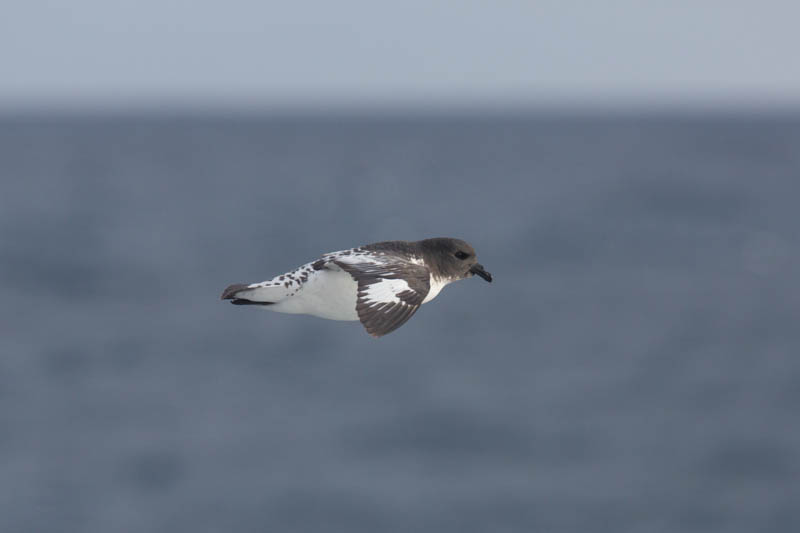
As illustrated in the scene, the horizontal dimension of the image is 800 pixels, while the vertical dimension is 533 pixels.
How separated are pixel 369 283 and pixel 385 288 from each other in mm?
241

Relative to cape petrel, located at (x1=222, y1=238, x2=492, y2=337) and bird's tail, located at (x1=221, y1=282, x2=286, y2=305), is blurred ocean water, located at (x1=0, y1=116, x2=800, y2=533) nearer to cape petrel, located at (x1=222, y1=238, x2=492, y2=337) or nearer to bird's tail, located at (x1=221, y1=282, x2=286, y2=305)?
cape petrel, located at (x1=222, y1=238, x2=492, y2=337)

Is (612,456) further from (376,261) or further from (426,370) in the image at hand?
(376,261)

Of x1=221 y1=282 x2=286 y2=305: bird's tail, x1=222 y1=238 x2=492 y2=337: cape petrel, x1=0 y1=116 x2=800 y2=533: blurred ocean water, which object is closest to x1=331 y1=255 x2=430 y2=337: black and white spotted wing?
x1=222 y1=238 x2=492 y2=337: cape petrel

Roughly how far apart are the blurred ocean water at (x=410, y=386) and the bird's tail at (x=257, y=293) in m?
50.0

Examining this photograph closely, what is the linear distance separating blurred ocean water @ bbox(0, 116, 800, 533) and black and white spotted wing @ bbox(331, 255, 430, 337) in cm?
5045

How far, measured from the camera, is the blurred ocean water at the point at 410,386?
70625 millimetres

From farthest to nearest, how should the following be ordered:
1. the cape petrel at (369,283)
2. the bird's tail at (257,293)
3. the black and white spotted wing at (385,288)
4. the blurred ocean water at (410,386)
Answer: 1. the blurred ocean water at (410,386)
2. the bird's tail at (257,293)
3. the cape petrel at (369,283)
4. the black and white spotted wing at (385,288)

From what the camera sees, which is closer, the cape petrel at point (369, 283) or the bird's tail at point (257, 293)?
the cape petrel at point (369, 283)

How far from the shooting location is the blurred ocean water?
70.6 meters

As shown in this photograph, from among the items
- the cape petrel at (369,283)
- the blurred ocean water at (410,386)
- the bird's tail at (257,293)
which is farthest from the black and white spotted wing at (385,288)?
the blurred ocean water at (410,386)

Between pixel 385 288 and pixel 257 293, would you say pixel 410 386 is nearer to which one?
pixel 257 293

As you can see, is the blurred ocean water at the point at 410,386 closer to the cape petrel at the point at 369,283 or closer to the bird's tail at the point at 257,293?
the cape petrel at the point at 369,283

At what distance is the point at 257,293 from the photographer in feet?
57.8

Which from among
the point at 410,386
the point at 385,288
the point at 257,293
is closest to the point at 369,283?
the point at 385,288
